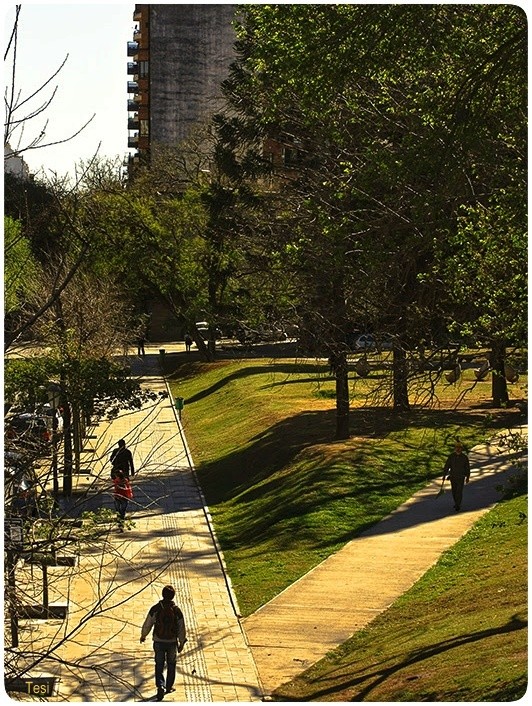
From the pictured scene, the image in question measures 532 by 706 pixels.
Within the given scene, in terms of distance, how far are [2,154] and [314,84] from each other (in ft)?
29.2

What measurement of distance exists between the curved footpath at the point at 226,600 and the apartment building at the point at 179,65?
178 feet

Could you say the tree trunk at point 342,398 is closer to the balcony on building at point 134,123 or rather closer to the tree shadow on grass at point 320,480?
the tree shadow on grass at point 320,480

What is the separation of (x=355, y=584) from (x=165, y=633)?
5223 millimetres

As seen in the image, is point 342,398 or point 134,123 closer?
point 342,398

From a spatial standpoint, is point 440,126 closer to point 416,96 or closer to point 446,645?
point 416,96

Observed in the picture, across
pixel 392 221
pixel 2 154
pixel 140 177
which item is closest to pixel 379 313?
pixel 392 221

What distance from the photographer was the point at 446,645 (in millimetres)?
15500

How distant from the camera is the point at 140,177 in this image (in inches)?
2426

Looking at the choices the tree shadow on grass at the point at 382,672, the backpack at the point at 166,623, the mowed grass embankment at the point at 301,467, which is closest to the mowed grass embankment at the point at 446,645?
the tree shadow on grass at the point at 382,672

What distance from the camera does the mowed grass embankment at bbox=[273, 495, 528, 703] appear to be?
1349cm

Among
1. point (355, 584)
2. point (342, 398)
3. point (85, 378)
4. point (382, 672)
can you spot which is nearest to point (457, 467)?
point (355, 584)

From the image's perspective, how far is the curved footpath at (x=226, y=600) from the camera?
15.6 metres

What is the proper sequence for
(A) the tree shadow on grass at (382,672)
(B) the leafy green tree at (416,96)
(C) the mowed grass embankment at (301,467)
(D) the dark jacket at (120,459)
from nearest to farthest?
(D) the dark jacket at (120,459), (B) the leafy green tree at (416,96), (A) the tree shadow on grass at (382,672), (C) the mowed grass embankment at (301,467)

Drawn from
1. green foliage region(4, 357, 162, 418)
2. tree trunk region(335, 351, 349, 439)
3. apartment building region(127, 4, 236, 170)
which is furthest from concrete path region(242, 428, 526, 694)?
apartment building region(127, 4, 236, 170)
